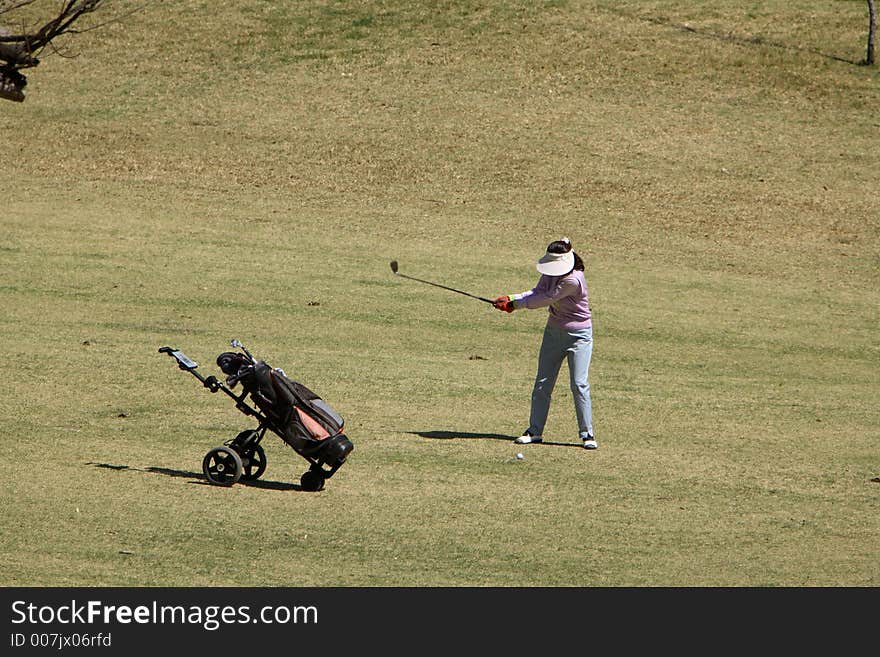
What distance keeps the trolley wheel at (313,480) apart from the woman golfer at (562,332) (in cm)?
267

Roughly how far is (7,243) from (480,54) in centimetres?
1697

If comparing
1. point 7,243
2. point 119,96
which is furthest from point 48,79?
point 7,243

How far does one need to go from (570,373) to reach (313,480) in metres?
3.08

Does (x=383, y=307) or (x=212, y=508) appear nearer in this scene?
(x=212, y=508)

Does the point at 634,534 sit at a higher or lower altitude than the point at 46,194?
higher

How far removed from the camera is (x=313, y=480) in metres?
9.80

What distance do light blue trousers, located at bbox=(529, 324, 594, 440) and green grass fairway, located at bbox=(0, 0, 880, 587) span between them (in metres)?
0.41

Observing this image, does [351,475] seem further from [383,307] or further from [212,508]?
[383,307]

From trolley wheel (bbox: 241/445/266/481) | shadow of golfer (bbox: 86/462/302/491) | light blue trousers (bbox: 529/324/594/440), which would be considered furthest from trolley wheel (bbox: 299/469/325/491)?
light blue trousers (bbox: 529/324/594/440)

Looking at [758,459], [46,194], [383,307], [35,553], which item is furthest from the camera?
[46,194]

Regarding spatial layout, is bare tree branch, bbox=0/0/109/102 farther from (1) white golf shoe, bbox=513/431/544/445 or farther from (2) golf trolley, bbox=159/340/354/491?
(1) white golf shoe, bbox=513/431/544/445

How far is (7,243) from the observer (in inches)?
821

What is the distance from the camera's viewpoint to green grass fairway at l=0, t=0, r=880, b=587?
892cm

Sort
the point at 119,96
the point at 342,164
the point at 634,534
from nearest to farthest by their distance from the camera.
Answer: the point at 634,534, the point at 342,164, the point at 119,96
